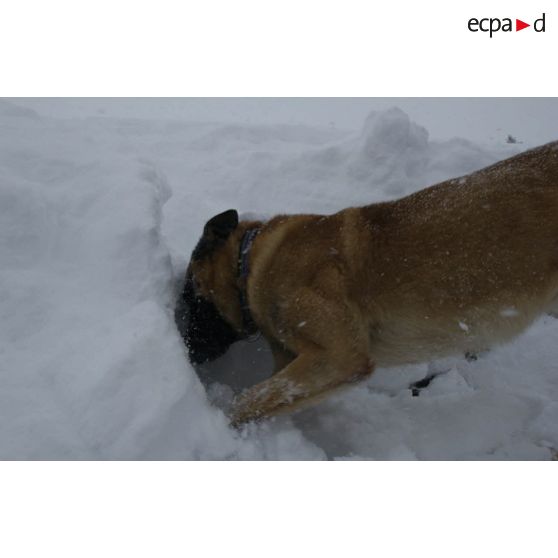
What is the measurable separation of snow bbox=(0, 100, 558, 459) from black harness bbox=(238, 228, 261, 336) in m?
0.44

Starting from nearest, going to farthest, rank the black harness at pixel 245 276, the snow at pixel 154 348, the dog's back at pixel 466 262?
the snow at pixel 154 348, the dog's back at pixel 466 262, the black harness at pixel 245 276

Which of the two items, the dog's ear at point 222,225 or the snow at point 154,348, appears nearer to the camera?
the snow at point 154,348

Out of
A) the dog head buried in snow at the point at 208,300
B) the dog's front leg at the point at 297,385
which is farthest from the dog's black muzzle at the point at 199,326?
the dog's front leg at the point at 297,385

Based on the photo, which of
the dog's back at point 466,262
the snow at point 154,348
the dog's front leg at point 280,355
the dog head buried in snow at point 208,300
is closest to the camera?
the snow at point 154,348

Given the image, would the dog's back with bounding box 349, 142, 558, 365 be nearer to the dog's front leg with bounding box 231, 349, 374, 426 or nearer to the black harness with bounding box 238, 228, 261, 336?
the dog's front leg with bounding box 231, 349, 374, 426

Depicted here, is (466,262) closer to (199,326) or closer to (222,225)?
(222,225)

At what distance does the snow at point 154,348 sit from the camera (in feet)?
8.10

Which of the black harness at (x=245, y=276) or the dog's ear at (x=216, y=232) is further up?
the dog's ear at (x=216, y=232)

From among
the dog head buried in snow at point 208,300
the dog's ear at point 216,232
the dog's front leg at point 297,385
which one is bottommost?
the dog's front leg at point 297,385

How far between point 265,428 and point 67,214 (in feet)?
6.49

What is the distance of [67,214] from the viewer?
11.5ft

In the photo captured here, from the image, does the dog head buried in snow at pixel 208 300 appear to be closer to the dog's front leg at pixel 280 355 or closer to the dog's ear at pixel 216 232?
the dog's ear at pixel 216 232

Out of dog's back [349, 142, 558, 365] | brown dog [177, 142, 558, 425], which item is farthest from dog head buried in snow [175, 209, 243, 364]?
dog's back [349, 142, 558, 365]

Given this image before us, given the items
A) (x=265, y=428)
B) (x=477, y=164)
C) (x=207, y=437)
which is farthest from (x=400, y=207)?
(x=477, y=164)
